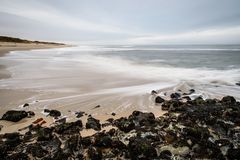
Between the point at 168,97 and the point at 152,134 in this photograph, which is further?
the point at 168,97

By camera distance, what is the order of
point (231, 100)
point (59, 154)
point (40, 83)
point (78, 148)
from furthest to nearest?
point (40, 83), point (231, 100), point (78, 148), point (59, 154)

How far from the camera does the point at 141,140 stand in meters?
5.11

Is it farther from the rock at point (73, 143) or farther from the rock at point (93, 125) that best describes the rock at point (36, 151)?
the rock at point (93, 125)

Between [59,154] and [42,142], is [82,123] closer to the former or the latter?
[42,142]

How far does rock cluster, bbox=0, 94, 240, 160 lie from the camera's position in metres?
4.75

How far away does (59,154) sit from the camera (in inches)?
186

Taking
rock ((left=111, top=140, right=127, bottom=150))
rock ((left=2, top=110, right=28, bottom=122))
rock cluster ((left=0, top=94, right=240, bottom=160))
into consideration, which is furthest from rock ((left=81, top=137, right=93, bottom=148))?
rock ((left=2, top=110, right=28, bottom=122))

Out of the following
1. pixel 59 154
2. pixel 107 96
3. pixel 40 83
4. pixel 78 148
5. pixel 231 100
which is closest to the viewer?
pixel 59 154

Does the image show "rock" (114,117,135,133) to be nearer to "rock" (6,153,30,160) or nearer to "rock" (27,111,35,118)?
"rock" (6,153,30,160)

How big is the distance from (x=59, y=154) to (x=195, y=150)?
3.01 meters

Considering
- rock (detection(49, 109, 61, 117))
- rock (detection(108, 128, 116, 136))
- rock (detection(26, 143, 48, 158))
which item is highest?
rock (detection(108, 128, 116, 136))

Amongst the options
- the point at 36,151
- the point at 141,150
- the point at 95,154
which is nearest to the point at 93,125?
the point at 95,154

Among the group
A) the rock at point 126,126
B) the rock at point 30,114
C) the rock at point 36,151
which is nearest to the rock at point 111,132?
the rock at point 126,126

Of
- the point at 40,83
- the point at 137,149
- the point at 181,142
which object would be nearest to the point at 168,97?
the point at 181,142
